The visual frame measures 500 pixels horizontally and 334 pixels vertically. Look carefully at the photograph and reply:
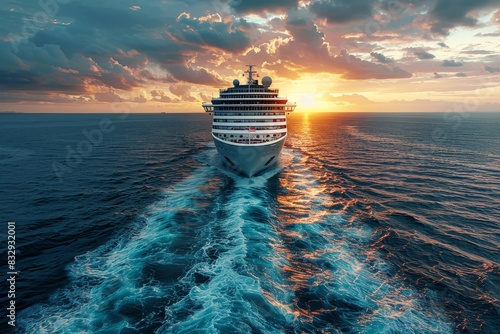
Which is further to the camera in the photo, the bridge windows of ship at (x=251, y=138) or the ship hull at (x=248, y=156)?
the bridge windows of ship at (x=251, y=138)

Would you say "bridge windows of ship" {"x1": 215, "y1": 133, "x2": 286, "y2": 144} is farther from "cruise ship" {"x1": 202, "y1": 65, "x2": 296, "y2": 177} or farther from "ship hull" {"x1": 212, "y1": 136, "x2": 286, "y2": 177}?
"ship hull" {"x1": 212, "y1": 136, "x2": 286, "y2": 177}

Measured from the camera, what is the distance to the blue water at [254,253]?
52.6ft

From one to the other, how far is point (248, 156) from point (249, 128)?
614 cm

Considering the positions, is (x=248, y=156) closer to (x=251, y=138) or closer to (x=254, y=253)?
(x=251, y=138)

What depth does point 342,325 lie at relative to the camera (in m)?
15.6

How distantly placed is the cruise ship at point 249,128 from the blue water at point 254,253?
3.87 m

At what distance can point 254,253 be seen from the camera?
73.7ft

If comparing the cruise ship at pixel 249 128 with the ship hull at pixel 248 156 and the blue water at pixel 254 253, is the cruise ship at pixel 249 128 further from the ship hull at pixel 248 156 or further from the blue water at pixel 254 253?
the blue water at pixel 254 253

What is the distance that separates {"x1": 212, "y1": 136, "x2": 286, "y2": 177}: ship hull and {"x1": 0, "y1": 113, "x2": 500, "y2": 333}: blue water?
2.35 meters

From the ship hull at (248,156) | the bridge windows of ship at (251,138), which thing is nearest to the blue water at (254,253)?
the ship hull at (248,156)

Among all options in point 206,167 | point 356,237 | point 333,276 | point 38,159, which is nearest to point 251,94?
point 206,167

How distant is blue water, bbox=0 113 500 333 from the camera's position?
16.0 m

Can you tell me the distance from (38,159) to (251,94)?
54.6m

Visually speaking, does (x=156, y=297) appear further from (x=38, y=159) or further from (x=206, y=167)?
(x=38, y=159)
